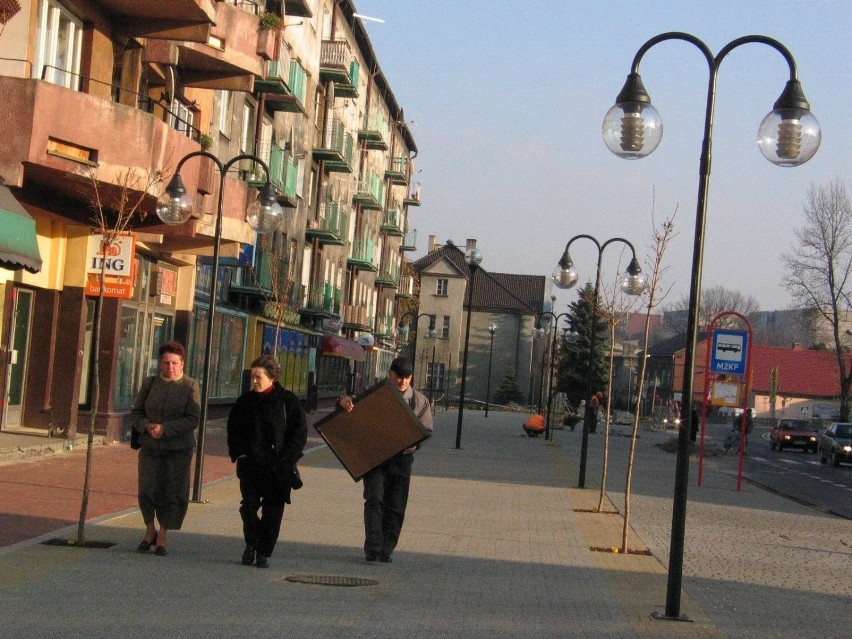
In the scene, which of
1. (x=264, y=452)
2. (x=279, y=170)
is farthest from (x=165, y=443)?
(x=279, y=170)

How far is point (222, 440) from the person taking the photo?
28.4m

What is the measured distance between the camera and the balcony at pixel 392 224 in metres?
70.4

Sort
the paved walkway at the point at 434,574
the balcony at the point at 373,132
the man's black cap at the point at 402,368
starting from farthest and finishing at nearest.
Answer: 1. the balcony at the point at 373,132
2. the man's black cap at the point at 402,368
3. the paved walkway at the point at 434,574

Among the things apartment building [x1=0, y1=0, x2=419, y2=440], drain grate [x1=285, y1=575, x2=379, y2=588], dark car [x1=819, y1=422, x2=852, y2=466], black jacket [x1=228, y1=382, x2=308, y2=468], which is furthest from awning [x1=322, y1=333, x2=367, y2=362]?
drain grate [x1=285, y1=575, x2=379, y2=588]

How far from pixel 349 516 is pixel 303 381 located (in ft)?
112

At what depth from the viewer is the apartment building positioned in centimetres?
1786

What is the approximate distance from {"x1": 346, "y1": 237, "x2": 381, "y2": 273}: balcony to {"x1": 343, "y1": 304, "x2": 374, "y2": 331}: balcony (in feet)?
6.56

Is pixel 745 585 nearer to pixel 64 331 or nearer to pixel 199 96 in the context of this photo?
pixel 64 331

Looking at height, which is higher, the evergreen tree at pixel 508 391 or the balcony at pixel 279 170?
the balcony at pixel 279 170

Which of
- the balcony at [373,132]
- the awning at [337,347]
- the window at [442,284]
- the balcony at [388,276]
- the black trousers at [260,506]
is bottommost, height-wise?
the black trousers at [260,506]

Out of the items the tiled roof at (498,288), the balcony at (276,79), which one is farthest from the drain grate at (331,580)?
the tiled roof at (498,288)

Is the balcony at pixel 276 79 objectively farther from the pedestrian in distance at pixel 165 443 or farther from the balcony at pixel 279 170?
the pedestrian in distance at pixel 165 443

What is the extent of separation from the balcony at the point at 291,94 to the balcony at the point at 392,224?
2922cm

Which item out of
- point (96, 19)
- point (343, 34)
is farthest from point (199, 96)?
point (343, 34)
